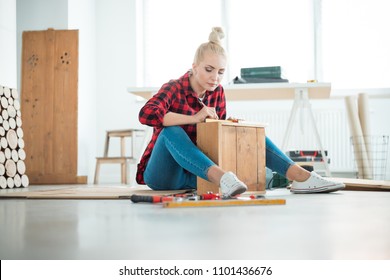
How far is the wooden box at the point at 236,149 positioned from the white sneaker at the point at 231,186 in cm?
25

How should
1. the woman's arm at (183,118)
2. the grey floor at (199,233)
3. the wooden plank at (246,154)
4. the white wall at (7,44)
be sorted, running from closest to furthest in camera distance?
the grey floor at (199,233) < the woman's arm at (183,118) < the wooden plank at (246,154) < the white wall at (7,44)

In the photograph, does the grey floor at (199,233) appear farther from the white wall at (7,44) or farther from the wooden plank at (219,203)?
the white wall at (7,44)

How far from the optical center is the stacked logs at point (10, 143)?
3.71m

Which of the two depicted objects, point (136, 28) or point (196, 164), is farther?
point (136, 28)

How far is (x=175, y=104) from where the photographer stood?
2.31 meters

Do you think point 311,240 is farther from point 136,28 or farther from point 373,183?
point 136,28

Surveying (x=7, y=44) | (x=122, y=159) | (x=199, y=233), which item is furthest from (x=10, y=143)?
(x=199, y=233)

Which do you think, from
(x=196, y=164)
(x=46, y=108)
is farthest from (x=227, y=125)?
(x=46, y=108)

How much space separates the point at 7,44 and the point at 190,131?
2132 millimetres

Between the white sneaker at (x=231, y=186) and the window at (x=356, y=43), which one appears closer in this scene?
the white sneaker at (x=231, y=186)

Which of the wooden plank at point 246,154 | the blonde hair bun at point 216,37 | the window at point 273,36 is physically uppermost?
the window at point 273,36

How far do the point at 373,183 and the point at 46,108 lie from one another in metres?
3.59

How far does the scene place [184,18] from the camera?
20.2 ft

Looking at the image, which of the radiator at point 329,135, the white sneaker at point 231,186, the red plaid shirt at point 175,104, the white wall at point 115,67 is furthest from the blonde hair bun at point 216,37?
the white wall at point 115,67
